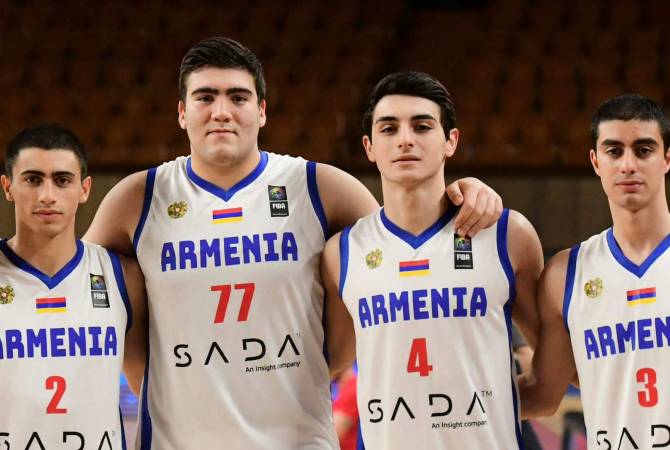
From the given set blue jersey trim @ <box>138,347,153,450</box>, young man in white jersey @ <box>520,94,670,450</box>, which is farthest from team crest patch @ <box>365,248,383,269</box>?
blue jersey trim @ <box>138,347,153,450</box>

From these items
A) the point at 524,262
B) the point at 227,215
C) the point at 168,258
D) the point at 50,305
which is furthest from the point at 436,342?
the point at 50,305

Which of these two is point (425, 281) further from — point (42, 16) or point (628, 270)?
point (42, 16)

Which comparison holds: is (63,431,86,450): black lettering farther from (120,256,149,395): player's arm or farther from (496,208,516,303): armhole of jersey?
(496,208,516,303): armhole of jersey

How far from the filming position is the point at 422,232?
352 cm

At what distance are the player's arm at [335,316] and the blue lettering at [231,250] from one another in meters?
0.33

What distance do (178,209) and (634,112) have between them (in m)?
1.68

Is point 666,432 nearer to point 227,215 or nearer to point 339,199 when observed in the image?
point 339,199

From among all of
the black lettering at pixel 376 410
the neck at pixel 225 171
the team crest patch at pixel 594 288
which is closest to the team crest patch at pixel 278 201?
the neck at pixel 225 171

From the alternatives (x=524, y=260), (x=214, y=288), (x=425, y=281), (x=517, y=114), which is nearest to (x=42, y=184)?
(x=214, y=288)

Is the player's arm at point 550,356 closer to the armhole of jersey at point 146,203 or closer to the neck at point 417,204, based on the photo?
the neck at point 417,204

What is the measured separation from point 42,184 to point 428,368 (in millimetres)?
1481

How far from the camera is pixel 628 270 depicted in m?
3.34

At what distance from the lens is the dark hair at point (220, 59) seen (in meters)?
3.59

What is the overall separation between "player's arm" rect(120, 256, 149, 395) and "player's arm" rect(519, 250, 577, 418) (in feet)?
4.69
